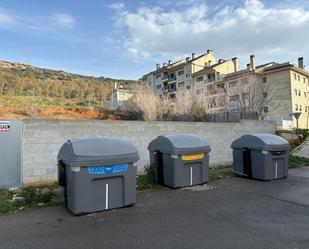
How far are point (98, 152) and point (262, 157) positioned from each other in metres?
5.28

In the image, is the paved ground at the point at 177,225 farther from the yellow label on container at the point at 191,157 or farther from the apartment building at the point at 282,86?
the apartment building at the point at 282,86

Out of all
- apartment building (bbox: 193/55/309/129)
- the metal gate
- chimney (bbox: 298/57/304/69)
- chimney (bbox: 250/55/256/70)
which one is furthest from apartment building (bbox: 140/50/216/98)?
the metal gate

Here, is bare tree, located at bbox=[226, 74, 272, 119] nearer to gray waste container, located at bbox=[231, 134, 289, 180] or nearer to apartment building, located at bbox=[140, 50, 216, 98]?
gray waste container, located at bbox=[231, 134, 289, 180]

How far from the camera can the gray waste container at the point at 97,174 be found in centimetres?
532

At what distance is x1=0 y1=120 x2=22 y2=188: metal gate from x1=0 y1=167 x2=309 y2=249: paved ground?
9.02ft

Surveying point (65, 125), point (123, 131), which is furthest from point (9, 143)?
point (123, 131)

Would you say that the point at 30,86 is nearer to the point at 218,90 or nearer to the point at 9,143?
the point at 218,90

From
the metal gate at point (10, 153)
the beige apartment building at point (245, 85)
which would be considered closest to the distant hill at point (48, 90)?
the beige apartment building at point (245, 85)

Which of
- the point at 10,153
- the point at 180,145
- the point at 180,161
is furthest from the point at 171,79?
A: the point at 180,161

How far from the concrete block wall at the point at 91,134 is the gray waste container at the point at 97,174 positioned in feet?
9.73

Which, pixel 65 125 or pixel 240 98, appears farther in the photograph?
pixel 240 98

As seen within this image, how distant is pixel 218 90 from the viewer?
1226 inches

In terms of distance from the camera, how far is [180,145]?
294 inches

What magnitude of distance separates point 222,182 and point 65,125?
4889 mm
